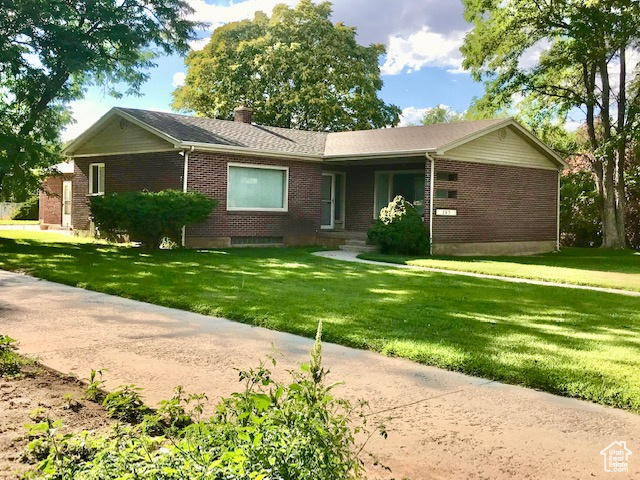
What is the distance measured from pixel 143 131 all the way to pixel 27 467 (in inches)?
702

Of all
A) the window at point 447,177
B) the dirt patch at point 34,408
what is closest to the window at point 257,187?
the window at point 447,177

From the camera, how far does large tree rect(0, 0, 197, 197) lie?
58.8 ft

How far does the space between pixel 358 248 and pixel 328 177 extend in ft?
14.1

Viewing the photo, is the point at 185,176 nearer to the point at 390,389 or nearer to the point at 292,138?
the point at 292,138

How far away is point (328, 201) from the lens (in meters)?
22.9


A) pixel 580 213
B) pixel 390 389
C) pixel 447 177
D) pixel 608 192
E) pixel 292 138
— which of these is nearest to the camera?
pixel 390 389

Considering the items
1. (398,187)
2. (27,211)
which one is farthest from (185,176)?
(27,211)

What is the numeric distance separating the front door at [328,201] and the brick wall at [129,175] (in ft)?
19.0

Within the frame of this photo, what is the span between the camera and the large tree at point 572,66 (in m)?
23.5

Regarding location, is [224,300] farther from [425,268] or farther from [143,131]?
[143,131]

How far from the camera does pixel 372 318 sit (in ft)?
26.3

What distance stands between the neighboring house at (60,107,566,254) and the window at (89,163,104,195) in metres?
0.03

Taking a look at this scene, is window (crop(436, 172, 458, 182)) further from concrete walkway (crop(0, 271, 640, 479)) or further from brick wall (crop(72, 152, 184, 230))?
concrete walkway (crop(0, 271, 640, 479))

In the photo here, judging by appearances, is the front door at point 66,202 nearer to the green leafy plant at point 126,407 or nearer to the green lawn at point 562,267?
the green lawn at point 562,267
